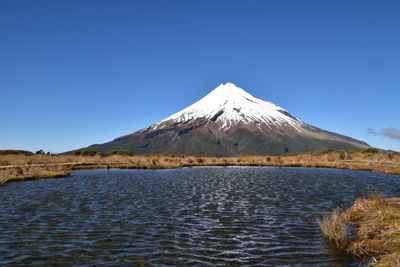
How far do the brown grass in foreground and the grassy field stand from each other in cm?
3426

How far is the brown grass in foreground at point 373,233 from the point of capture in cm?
1081

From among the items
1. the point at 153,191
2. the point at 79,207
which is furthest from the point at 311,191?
the point at 79,207

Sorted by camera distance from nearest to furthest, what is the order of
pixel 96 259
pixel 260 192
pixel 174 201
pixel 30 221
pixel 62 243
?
pixel 96 259, pixel 62 243, pixel 30 221, pixel 174 201, pixel 260 192

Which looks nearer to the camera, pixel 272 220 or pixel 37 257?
pixel 37 257

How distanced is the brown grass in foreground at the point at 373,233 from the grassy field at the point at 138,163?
34.3m

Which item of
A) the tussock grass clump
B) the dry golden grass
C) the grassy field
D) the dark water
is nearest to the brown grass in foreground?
the tussock grass clump

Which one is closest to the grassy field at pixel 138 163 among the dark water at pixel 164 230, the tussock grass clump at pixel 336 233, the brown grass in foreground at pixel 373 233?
the dark water at pixel 164 230

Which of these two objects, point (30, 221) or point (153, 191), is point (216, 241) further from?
point (153, 191)

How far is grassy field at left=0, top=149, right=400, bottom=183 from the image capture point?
1703 inches

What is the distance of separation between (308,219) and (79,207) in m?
14.1

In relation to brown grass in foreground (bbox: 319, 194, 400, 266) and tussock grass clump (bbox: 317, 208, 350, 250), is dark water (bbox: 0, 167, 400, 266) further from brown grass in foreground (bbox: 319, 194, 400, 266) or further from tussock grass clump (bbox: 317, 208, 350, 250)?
brown grass in foreground (bbox: 319, 194, 400, 266)

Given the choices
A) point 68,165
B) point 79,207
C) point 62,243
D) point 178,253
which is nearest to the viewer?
point 178,253

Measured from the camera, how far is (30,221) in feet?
53.9

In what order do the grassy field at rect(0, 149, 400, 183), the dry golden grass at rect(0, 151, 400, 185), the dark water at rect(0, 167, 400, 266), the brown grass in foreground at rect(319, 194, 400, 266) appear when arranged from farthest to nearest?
the dry golden grass at rect(0, 151, 400, 185) < the grassy field at rect(0, 149, 400, 183) < the dark water at rect(0, 167, 400, 266) < the brown grass in foreground at rect(319, 194, 400, 266)
